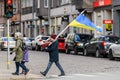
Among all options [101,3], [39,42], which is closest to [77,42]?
[101,3]

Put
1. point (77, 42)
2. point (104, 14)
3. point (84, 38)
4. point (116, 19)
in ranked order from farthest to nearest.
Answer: point (104, 14)
point (116, 19)
point (84, 38)
point (77, 42)

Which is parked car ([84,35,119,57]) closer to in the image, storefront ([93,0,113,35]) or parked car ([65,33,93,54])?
parked car ([65,33,93,54])

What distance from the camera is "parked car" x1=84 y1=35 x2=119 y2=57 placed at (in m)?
32.6

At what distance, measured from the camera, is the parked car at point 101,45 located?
107 ft

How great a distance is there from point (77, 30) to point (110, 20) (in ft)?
31.0

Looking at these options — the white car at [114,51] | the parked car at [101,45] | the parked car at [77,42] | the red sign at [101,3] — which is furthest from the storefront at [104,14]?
the white car at [114,51]

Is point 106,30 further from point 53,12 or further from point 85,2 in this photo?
point 53,12

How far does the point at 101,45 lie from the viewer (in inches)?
1296

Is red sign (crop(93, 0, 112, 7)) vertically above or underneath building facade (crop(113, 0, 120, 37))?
above

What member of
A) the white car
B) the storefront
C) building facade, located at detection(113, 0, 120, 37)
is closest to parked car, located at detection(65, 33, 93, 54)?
the storefront

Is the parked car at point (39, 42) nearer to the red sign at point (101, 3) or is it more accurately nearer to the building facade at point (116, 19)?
the red sign at point (101, 3)

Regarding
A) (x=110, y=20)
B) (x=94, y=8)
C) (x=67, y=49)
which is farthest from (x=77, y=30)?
(x=67, y=49)

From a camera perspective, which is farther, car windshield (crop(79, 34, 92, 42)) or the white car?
car windshield (crop(79, 34, 92, 42))

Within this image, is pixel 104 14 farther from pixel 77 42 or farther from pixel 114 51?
pixel 114 51
